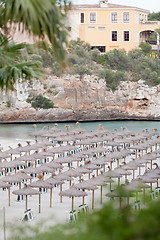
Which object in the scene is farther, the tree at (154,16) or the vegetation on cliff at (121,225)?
the tree at (154,16)

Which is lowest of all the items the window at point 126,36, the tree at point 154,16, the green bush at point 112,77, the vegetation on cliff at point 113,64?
the green bush at point 112,77

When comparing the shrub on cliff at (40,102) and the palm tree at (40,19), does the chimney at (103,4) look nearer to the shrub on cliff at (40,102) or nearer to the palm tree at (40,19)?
the shrub on cliff at (40,102)

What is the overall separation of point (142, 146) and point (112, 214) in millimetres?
20536

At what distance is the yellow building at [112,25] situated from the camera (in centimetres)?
5747

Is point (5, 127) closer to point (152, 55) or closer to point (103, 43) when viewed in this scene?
point (103, 43)

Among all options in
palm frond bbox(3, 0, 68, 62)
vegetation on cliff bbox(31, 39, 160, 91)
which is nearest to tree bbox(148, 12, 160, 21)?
vegetation on cliff bbox(31, 39, 160, 91)

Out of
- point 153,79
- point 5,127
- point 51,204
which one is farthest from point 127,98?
point 51,204

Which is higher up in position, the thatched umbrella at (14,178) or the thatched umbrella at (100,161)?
the thatched umbrella at (100,161)

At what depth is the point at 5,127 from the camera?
46969 mm

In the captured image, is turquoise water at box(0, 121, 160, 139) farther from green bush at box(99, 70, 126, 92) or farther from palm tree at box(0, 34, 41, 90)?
palm tree at box(0, 34, 41, 90)

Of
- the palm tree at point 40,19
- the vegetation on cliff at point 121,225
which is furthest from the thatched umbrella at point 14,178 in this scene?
the vegetation on cliff at point 121,225

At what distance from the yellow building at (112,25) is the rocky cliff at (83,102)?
26.3 feet

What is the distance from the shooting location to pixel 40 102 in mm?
50375

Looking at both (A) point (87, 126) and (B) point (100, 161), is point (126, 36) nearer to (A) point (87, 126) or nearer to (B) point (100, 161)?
(A) point (87, 126)
